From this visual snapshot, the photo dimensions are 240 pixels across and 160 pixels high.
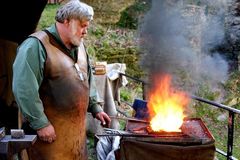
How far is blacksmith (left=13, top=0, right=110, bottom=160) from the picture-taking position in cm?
257

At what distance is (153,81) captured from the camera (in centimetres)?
514

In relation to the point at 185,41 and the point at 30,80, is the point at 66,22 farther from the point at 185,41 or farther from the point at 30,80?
the point at 185,41

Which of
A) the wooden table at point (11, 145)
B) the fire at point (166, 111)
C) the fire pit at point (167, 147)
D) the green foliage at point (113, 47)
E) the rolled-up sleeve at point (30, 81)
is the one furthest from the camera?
the green foliage at point (113, 47)

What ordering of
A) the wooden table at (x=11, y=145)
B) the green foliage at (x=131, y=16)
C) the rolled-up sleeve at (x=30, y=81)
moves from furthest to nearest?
the green foliage at (x=131, y=16) < the rolled-up sleeve at (x=30, y=81) < the wooden table at (x=11, y=145)

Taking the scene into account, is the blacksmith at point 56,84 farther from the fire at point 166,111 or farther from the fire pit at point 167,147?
the fire at point 166,111

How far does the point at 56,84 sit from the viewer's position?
8.96ft

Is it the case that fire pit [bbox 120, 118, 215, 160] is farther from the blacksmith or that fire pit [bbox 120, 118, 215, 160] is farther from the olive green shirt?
the olive green shirt

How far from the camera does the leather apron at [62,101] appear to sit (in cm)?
272

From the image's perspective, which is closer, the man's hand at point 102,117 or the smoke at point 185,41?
the man's hand at point 102,117

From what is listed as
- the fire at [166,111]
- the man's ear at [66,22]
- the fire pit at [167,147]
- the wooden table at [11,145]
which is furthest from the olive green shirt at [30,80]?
the fire at [166,111]

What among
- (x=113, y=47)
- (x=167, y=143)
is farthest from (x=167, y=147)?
(x=113, y=47)

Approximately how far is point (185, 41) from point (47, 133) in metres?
8.64

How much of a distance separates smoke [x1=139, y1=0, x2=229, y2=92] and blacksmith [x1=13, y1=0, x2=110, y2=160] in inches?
114

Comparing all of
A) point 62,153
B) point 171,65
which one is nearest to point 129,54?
point 171,65
